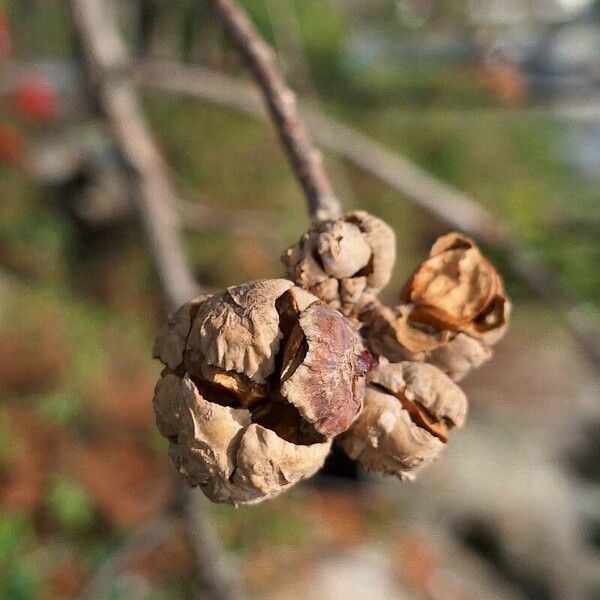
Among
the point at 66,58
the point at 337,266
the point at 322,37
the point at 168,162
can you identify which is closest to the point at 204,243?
the point at 168,162

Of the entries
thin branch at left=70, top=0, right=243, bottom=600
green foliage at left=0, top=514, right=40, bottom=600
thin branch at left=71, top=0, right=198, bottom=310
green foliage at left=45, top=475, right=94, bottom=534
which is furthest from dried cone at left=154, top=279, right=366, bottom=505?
green foliage at left=45, top=475, right=94, bottom=534

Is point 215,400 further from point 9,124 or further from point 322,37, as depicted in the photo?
point 322,37

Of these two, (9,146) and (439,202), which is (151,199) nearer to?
(439,202)

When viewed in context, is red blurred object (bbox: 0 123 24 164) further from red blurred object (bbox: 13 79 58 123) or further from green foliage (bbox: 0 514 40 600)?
green foliage (bbox: 0 514 40 600)

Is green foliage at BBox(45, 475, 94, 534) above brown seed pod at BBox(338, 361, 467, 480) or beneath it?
beneath

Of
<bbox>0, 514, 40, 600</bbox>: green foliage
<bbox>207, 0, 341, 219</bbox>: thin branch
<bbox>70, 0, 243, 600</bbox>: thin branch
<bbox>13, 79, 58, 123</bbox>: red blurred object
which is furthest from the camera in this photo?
<bbox>13, 79, 58, 123</bbox>: red blurred object

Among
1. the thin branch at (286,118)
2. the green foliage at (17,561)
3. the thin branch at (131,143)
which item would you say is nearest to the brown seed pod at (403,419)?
the thin branch at (286,118)

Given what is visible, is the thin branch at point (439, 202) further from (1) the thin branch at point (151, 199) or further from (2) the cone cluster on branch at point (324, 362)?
(2) the cone cluster on branch at point (324, 362)
